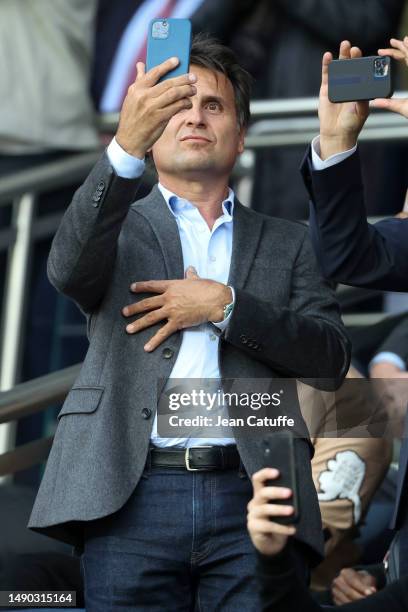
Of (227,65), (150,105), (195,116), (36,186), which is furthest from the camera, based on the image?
(36,186)

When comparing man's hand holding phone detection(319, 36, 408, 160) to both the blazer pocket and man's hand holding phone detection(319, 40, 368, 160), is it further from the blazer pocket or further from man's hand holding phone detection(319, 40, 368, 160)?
the blazer pocket

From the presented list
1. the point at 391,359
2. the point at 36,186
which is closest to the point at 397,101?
the point at 391,359

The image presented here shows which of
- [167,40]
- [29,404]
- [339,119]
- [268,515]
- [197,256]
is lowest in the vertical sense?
[268,515]

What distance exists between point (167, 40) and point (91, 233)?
0.45 metres

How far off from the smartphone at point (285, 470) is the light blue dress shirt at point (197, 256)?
64cm

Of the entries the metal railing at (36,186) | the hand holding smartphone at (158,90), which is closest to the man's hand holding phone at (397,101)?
the hand holding smartphone at (158,90)

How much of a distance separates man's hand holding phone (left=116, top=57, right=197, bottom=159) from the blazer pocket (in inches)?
20.5

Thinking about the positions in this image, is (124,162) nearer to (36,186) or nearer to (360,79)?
(360,79)

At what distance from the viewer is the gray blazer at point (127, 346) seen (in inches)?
124

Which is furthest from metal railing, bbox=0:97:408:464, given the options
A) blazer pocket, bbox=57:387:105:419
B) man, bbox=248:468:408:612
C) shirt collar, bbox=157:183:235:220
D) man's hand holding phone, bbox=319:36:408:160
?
man, bbox=248:468:408:612

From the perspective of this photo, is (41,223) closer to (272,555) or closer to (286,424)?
(286,424)

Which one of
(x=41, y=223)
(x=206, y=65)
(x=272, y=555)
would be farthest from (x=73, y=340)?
(x=272, y=555)

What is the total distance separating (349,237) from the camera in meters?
3.27

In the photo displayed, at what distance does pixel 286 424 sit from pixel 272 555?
747mm
